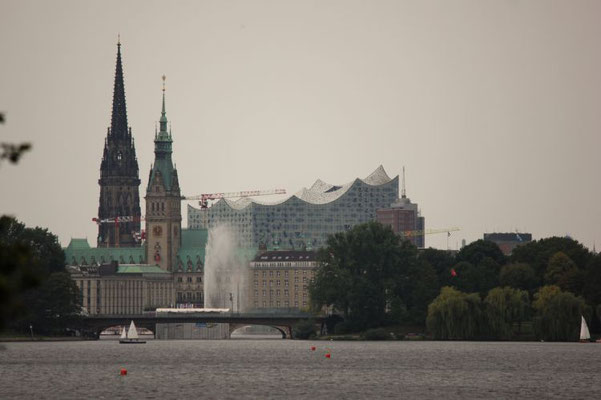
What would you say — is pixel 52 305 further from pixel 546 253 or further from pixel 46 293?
pixel 546 253

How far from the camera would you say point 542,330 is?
499 ft

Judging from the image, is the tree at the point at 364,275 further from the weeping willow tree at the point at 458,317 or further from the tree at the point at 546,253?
the weeping willow tree at the point at 458,317

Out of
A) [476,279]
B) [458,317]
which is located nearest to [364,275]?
[476,279]

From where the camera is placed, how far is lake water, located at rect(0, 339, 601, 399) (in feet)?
251

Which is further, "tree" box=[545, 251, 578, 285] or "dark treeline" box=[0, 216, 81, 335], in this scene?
"dark treeline" box=[0, 216, 81, 335]

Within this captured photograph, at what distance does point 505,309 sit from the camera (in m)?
157

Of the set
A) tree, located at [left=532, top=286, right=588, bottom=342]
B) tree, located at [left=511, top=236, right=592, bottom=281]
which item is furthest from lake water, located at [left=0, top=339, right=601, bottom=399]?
tree, located at [left=511, top=236, right=592, bottom=281]

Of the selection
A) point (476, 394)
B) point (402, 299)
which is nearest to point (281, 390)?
point (476, 394)

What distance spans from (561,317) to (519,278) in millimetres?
27612

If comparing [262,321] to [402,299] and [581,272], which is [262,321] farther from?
[581,272]

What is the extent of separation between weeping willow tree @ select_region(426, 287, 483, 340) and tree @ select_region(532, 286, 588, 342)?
6236 millimetres

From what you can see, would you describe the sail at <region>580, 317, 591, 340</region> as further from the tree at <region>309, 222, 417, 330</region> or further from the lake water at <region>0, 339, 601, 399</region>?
the tree at <region>309, 222, 417, 330</region>

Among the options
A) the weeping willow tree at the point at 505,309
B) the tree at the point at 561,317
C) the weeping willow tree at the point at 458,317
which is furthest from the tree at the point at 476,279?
the tree at the point at 561,317

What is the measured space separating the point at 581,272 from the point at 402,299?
75.3 feet
